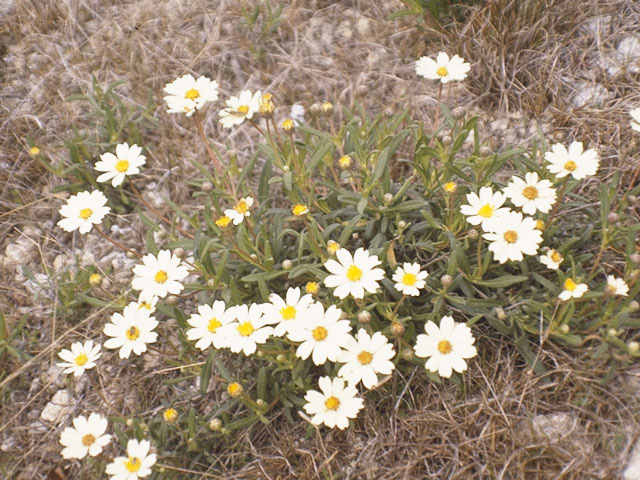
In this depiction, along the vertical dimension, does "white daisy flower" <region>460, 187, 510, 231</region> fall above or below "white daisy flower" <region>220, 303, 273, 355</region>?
above

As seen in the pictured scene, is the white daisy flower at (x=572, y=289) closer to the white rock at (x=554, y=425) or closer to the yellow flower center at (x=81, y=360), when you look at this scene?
the white rock at (x=554, y=425)

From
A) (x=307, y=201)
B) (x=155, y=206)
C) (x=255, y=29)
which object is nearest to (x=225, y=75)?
(x=255, y=29)

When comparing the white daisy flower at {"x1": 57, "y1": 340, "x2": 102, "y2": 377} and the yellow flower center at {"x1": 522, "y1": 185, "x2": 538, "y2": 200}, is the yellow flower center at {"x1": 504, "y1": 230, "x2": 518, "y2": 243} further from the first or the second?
the white daisy flower at {"x1": 57, "y1": 340, "x2": 102, "y2": 377}

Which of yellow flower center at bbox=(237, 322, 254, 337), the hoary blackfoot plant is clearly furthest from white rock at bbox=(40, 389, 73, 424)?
yellow flower center at bbox=(237, 322, 254, 337)

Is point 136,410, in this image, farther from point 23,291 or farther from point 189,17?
point 189,17

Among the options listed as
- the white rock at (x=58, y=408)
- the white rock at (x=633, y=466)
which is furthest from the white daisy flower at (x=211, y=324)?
the white rock at (x=633, y=466)

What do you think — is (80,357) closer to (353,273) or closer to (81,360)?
(81,360)

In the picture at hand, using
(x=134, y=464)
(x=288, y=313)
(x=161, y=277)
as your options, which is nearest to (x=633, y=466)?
(x=288, y=313)
